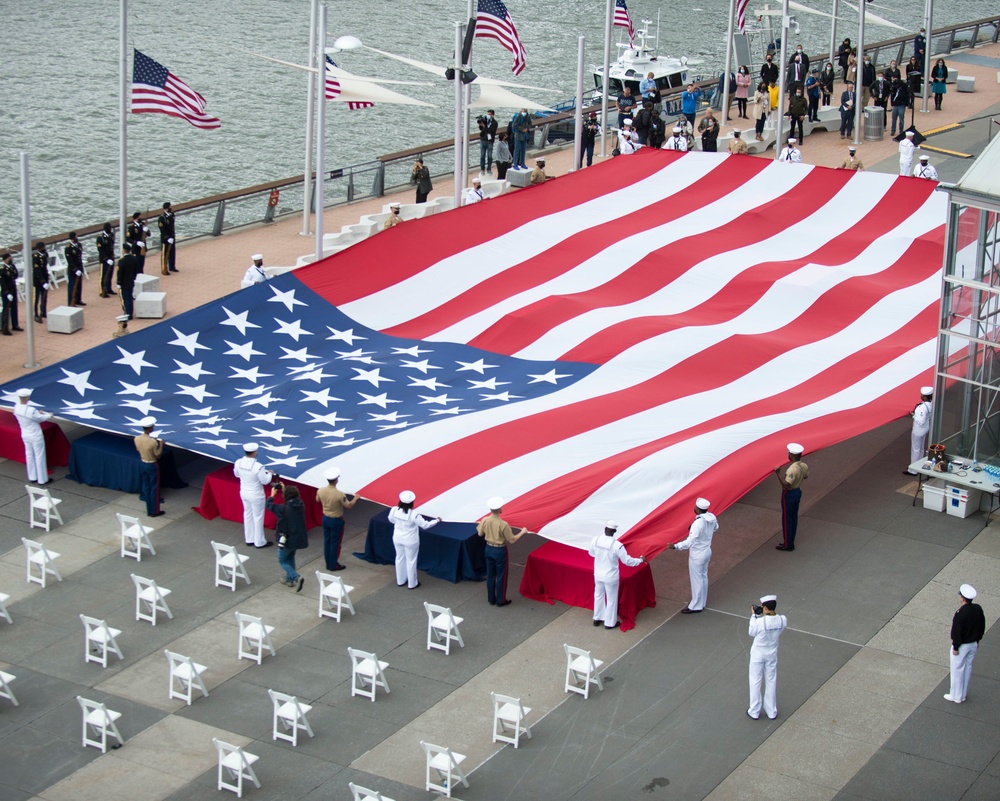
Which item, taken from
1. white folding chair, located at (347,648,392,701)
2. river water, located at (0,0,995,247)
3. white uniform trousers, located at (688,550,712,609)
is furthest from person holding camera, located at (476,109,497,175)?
white folding chair, located at (347,648,392,701)

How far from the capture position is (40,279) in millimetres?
24688

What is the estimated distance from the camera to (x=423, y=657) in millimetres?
15477

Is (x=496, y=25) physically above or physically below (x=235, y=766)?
above

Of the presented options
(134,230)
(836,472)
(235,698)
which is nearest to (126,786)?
(235,698)

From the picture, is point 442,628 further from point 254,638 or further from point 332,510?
point 332,510

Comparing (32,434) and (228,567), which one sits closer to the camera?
(228,567)

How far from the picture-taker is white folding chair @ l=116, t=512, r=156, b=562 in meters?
17.4

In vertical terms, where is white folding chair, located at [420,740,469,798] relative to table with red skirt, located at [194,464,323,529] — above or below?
below

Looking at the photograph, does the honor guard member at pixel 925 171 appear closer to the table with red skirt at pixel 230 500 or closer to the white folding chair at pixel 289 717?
the table with red skirt at pixel 230 500

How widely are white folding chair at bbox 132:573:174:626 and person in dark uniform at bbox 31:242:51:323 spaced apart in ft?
31.4

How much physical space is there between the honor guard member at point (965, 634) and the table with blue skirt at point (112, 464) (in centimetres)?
964

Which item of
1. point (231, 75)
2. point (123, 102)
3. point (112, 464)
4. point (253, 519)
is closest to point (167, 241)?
point (123, 102)

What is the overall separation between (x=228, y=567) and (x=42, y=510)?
2.97 meters

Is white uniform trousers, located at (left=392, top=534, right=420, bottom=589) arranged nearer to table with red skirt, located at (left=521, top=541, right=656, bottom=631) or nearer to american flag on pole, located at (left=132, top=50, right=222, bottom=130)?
table with red skirt, located at (left=521, top=541, right=656, bottom=631)
